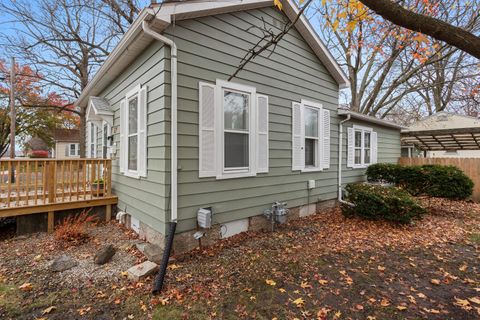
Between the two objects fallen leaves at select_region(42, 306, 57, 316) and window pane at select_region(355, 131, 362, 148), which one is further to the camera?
window pane at select_region(355, 131, 362, 148)

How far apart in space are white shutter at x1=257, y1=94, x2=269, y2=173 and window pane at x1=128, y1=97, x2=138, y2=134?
2.60 m

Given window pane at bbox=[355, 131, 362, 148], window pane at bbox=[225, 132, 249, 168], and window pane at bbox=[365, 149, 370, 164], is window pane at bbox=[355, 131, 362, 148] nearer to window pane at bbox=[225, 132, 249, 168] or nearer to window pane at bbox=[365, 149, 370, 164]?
window pane at bbox=[365, 149, 370, 164]

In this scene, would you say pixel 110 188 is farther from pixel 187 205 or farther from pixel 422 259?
pixel 422 259

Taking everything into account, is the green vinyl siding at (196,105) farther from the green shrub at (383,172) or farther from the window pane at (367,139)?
the window pane at (367,139)

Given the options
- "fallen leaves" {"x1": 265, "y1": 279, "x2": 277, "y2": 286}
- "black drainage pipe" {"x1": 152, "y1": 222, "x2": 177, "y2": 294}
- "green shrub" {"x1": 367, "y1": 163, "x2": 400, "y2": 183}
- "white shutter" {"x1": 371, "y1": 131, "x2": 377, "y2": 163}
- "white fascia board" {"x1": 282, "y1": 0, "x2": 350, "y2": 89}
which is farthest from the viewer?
"white shutter" {"x1": 371, "y1": 131, "x2": 377, "y2": 163}

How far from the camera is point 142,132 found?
446 centimetres

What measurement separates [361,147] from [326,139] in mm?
2586

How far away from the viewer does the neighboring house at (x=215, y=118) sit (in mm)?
3854

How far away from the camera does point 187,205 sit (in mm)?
3971

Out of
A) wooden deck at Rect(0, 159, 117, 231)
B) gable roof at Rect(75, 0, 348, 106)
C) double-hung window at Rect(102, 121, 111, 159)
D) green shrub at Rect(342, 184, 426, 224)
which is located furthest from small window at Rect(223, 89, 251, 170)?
double-hung window at Rect(102, 121, 111, 159)

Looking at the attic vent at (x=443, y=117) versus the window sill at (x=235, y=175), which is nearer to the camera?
the window sill at (x=235, y=175)

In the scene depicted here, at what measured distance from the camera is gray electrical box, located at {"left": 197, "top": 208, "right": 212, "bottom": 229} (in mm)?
3924

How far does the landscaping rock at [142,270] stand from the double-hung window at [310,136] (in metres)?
3.86

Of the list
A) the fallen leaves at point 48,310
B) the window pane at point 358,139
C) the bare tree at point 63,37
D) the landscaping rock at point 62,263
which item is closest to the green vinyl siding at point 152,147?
the landscaping rock at point 62,263
